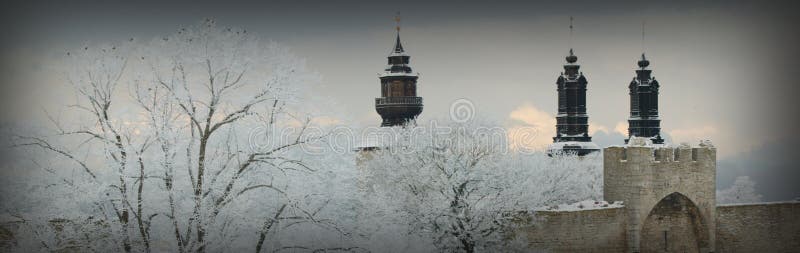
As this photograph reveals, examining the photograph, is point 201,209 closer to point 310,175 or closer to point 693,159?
point 310,175

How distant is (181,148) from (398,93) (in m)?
19.9

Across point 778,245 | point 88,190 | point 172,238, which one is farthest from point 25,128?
point 778,245

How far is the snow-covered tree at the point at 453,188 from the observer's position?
27219 millimetres

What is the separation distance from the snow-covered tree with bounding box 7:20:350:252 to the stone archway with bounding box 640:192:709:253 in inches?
350

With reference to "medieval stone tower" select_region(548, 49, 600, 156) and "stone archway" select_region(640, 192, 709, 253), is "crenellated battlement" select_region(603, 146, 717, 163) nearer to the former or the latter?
"stone archway" select_region(640, 192, 709, 253)

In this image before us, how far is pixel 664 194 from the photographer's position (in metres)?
28.0

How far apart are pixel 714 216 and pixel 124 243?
50.9 ft

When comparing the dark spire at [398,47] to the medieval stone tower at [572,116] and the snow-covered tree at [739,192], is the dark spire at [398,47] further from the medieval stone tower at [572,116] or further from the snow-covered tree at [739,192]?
the snow-covered tree at [739,192]

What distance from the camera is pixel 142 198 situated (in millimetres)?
23656

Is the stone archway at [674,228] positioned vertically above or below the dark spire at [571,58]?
below

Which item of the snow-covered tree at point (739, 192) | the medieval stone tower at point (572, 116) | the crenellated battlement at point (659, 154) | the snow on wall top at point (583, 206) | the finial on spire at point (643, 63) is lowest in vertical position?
the snow-covered tree at point (739, 192)

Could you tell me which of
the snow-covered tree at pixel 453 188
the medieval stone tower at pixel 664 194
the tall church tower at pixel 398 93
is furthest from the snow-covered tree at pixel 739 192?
→ the snow-covered tree at pixel 453 188

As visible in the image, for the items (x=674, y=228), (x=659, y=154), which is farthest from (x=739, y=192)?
(x=659, y=154)

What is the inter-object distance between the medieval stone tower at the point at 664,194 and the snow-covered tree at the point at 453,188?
7.59 ft
